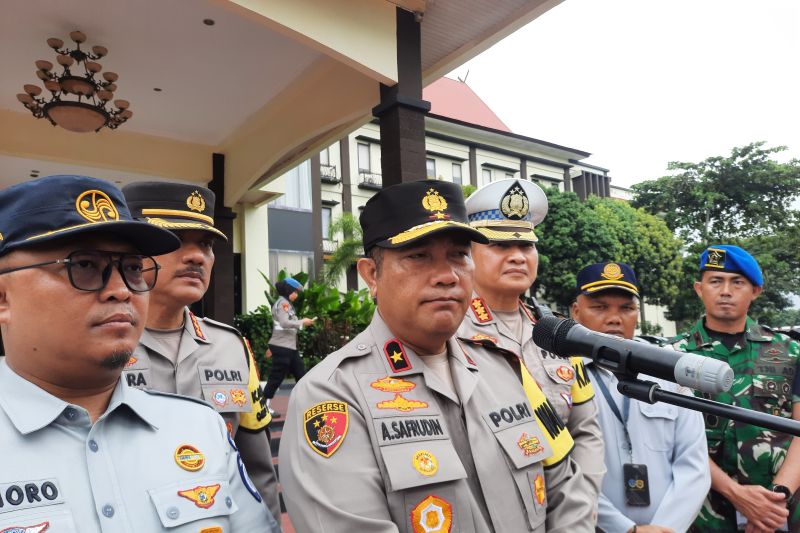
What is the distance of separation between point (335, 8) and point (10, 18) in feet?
11.5

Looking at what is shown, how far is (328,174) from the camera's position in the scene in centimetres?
2311

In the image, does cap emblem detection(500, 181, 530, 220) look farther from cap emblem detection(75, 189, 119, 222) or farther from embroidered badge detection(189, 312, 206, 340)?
cap emblem detection(75, 189, 119, 222)

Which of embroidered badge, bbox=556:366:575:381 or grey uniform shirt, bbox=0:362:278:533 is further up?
embroidered badge, bbox=556:366:575:381

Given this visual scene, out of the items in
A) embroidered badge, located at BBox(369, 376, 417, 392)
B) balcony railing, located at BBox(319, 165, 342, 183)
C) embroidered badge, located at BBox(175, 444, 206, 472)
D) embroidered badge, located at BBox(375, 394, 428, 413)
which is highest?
balcony railing, located at BBox(319, 165, 342, 183)

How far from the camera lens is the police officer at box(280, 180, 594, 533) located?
1441mm

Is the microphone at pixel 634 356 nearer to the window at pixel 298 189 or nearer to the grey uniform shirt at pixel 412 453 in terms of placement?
the grey uniform shirt at pixel 412 453

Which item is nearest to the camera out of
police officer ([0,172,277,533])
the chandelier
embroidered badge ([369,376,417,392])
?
police officer ([0,172,277,533])

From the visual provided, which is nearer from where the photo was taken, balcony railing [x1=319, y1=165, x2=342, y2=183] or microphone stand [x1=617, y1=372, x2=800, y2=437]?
microphone stand [x1=617, y1=372, x2=800, y2=437]

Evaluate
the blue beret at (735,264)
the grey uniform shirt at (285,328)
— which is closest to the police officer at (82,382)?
the blue beret at (735,264)

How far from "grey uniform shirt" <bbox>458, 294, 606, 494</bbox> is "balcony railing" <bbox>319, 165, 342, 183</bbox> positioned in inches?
830

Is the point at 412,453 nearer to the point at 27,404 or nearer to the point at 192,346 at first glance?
the point at 27,404

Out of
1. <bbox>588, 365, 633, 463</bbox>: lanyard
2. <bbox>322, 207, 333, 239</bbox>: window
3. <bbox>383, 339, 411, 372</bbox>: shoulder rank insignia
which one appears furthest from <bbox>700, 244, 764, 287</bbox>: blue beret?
<bbox>322, 207, 333, 239</bbox>: window

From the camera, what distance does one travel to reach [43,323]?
1.26 m

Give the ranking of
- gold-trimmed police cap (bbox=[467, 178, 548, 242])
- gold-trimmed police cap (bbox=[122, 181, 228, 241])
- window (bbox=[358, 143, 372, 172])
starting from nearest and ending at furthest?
gold-trimmed police cap (bbox=[122, 181, 228, 241])
gold-trimmed police cap (bbox=[467, 178, 548, 242])
window (bbox=[358, 143, 372, 172])
